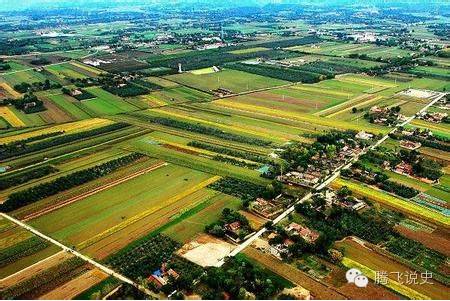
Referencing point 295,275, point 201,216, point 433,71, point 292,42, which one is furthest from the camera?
point 292,42

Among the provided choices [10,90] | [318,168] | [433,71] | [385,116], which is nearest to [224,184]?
[318,168]

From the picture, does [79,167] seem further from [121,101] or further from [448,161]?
[448,161]

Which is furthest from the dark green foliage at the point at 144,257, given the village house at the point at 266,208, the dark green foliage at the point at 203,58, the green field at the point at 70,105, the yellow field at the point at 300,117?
the dark green foliage at the point at 203,58

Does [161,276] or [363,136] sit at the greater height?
[161,276]

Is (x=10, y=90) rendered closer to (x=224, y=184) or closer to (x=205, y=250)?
(x=224, y=184)

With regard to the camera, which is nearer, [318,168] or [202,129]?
[318,168]

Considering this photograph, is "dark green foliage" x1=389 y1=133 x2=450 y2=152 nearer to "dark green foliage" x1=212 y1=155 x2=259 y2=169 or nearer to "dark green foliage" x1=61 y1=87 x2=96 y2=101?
"dark green foliage" x1=212 y1=155 x2=259 y2=169
